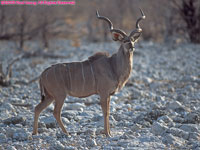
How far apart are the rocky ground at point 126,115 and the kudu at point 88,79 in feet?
1.06

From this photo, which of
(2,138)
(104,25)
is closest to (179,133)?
(2,138)

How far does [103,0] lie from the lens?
2409 centimetres

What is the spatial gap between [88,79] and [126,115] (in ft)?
4.29

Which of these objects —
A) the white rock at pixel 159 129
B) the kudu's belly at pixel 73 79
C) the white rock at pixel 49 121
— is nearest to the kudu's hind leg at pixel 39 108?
the kudu's belly at pixel 73 79

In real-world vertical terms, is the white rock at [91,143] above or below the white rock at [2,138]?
below

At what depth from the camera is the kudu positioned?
5578 mm

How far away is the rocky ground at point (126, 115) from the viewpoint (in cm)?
503

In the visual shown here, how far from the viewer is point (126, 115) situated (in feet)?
21.8

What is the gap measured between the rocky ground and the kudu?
1.06 ft

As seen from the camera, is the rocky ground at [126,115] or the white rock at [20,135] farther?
the white rock at [20,135]

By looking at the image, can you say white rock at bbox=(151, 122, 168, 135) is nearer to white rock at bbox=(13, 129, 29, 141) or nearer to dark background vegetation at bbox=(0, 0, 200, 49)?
white rock at bbox=(13, 129, 29, 141)

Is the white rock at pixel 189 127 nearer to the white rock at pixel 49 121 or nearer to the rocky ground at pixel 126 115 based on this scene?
the rocky ground at pixel 126 115

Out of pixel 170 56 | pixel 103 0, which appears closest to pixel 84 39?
pixel 103 0

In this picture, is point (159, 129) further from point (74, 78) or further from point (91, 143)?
point (74, 78)
